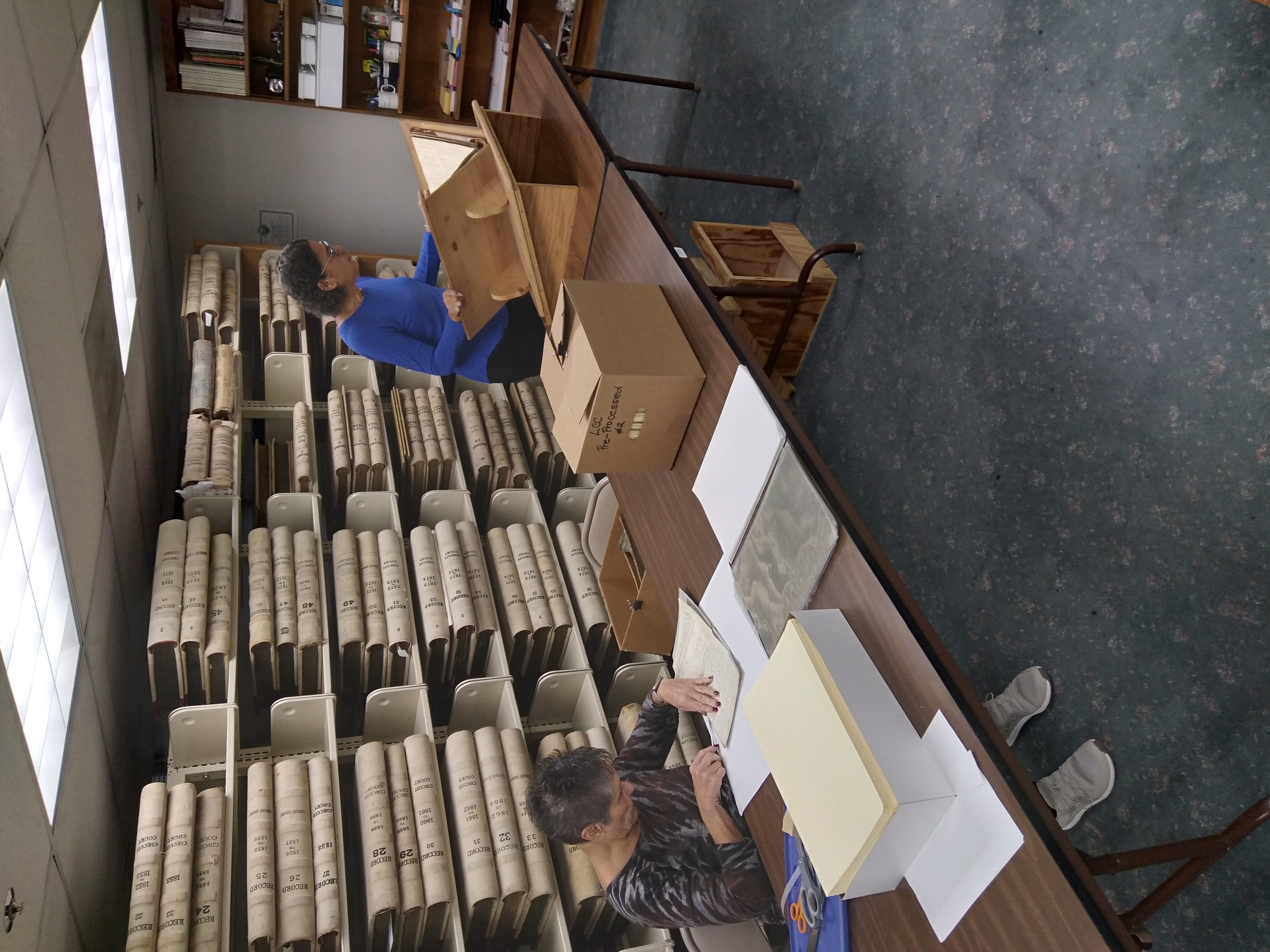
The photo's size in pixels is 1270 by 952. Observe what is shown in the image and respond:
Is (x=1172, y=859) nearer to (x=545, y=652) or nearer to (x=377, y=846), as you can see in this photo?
(x=377, y=846)

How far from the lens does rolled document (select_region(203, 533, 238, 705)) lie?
2.68 meters

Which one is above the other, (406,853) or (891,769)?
(891,769)

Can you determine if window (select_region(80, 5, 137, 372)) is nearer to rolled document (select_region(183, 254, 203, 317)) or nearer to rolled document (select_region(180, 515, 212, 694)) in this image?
rolled document (select_region(180, 515, 212, 694))

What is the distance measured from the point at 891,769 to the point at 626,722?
1742 mm

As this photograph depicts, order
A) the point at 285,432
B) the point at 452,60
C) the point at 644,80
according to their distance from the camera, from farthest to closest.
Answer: the point at 452,60
the point at 285,432
the point at 644,80

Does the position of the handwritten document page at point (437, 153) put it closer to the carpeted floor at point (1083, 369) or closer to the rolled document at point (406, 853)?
the carpeted floor at point (1083, 369)

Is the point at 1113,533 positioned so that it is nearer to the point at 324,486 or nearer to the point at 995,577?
the point at 995,577

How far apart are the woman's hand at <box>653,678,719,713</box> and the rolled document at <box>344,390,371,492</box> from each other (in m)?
2.06

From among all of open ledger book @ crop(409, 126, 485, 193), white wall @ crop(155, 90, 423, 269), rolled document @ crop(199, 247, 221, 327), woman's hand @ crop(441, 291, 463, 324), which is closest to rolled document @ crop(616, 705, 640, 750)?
woman's hand @ crop(441, 291, 463, 324)

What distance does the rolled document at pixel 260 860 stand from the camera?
212 cm

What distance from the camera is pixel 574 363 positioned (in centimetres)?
165

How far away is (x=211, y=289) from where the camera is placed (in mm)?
4141

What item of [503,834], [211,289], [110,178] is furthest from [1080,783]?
[211,289]

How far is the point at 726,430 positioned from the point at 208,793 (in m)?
1.87
